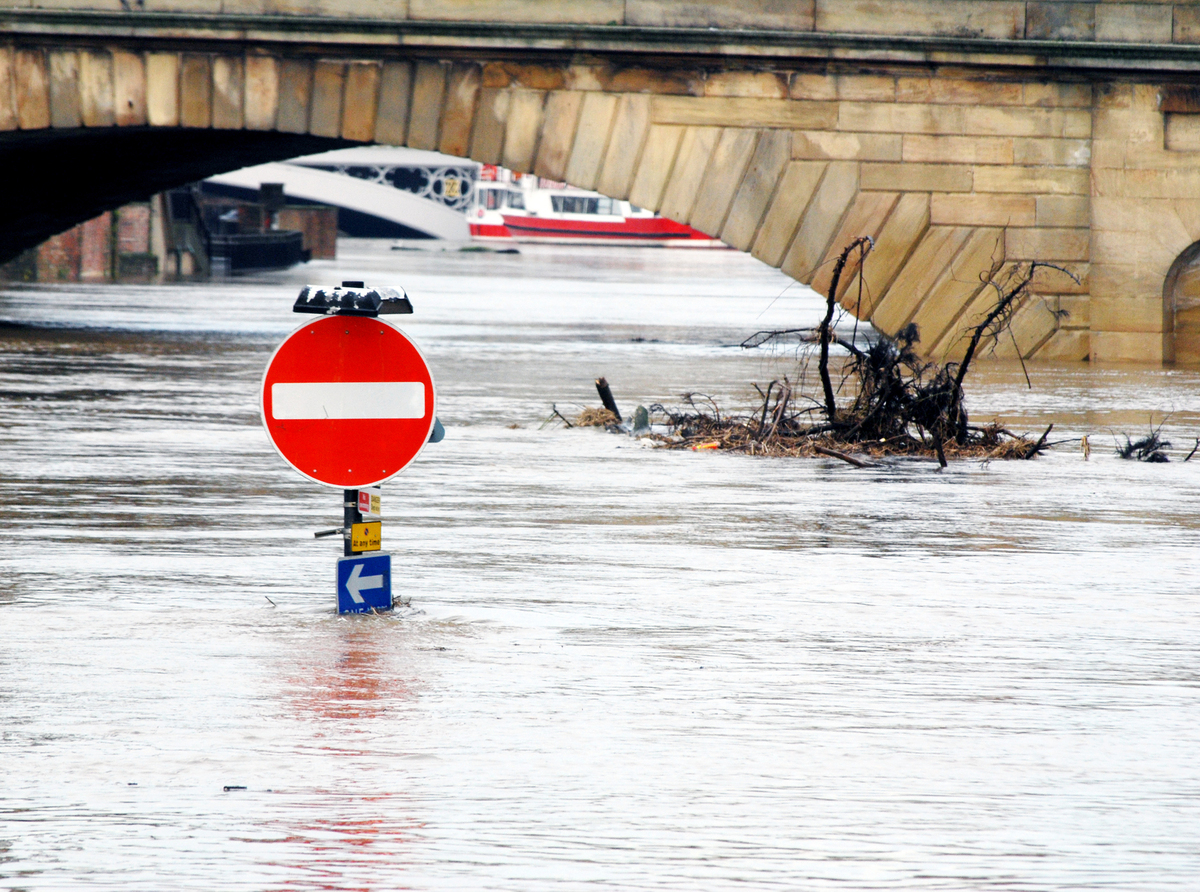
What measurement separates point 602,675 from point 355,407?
1674 millimetres

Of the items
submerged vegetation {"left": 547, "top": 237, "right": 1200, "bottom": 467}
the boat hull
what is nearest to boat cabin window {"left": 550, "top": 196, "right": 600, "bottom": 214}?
the boat hull

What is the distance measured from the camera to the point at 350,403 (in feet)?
23.9

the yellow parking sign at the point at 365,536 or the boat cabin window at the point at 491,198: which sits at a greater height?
the boat cabin window at the point at 491,198

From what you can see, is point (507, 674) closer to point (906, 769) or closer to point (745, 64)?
point (906, 769)

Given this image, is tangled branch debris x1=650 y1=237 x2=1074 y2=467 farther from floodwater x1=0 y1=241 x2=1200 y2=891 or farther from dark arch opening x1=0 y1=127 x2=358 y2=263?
dark arch opening x1=0 y1=127 x2=358 y2=263

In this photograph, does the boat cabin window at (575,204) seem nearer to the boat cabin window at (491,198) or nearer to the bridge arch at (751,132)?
the boat cabin window at (491,198)

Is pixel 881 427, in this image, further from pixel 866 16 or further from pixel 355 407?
pixel 866 16

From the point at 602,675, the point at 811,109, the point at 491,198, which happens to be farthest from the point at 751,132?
the point at 491,198

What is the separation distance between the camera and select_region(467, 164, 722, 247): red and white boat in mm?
121562

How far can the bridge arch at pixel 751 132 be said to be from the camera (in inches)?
936

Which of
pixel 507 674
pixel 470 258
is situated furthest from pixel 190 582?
pixel 470 258

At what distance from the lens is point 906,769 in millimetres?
5145

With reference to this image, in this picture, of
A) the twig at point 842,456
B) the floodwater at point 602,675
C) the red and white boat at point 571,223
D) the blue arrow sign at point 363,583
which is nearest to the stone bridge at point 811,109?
the twig at point 842,456

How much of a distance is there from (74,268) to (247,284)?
4.65 m
